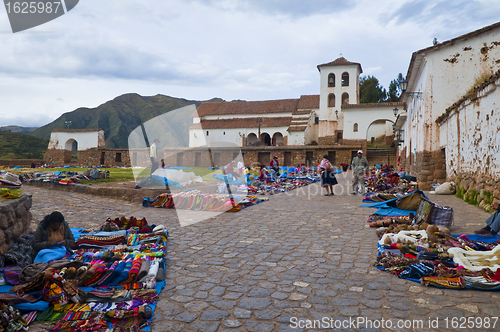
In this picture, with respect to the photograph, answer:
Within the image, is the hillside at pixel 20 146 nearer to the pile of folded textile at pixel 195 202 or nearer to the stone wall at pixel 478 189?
the pile of folded textile at pixel 195 202

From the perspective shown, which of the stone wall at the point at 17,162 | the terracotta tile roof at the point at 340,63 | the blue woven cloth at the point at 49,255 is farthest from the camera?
the terracotta tile roof at the point at 340,63

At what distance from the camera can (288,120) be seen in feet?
143

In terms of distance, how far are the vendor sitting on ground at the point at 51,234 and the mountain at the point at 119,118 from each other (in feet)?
201

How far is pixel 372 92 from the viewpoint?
53469 millimetres

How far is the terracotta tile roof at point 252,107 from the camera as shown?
4662 centimetres

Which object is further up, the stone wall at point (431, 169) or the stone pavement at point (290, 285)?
the stone wall at point (431, 169)

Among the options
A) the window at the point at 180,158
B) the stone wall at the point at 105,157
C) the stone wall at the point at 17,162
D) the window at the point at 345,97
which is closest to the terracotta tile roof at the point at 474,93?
the stone wall at the point at 105,157

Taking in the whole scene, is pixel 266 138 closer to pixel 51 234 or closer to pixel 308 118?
pixel 308 118

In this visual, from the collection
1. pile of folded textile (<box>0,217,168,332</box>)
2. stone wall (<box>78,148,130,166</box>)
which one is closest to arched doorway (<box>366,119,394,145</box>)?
stone wall (<box>78,148,130,166</box>)

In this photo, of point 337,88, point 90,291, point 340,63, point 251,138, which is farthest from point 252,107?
point 90,291

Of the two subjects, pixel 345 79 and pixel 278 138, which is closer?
pixel 345 79

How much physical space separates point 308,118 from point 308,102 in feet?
13.6

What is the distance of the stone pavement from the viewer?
2951mm

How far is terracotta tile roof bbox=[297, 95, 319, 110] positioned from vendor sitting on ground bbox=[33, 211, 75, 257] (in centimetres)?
4200
